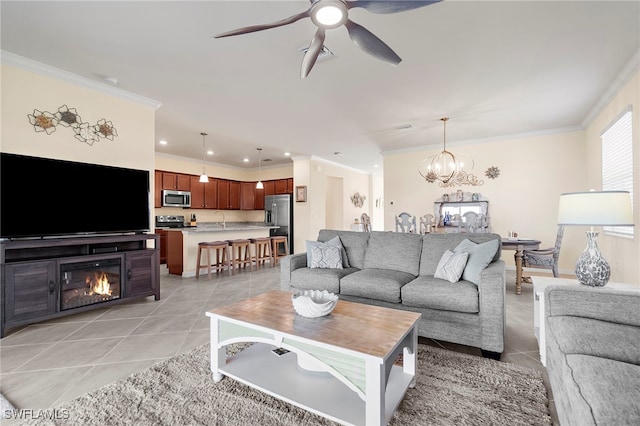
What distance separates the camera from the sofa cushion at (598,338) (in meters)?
1.26

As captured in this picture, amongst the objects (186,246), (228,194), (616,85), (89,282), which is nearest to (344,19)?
(89,282)

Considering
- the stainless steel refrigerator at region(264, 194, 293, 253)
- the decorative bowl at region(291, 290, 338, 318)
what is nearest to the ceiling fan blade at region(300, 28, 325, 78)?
the decorative bowl at region(291, 290, 338, 318)

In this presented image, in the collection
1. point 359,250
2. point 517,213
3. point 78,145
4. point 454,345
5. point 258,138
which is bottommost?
point 454,345

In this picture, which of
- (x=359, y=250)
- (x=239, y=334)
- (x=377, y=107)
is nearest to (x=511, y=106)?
(x=377, y=107)

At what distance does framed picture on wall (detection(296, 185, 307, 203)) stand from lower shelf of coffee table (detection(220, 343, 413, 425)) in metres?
5.29

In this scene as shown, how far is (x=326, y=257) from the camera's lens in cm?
331

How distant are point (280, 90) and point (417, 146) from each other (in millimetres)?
3815

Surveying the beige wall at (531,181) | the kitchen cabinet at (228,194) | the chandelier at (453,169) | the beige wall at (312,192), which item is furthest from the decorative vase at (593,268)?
the kitchen cabinet at (228,194)

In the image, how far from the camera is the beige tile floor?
1850mm

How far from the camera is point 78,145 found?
3189mm

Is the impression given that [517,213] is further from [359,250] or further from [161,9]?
[161,9]

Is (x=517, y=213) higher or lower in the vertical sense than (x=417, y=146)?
lower

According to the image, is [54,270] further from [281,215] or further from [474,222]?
[474,222]

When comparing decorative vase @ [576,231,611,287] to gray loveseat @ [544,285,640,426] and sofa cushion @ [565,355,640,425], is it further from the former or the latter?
sofa cushion @ [565,355,640,425]
